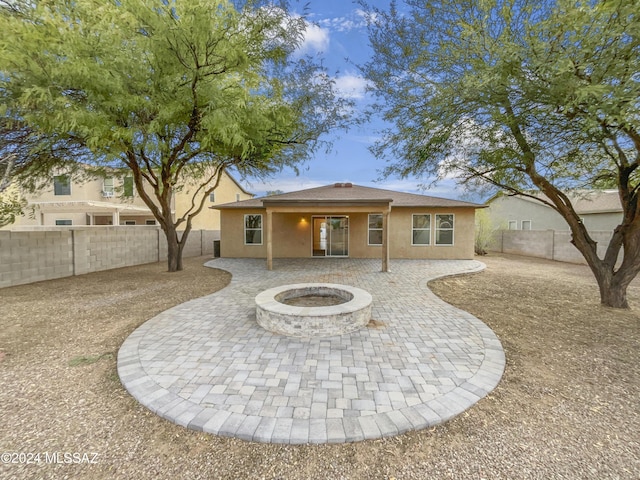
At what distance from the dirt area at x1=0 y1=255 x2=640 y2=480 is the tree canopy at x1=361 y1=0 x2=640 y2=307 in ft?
9.96

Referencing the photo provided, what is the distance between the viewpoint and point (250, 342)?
3957 millimetres

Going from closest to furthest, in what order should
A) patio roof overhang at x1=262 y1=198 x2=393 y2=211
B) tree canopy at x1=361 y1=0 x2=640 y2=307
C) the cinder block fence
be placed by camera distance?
tree canopy at x1=361 y1=0 x2=640 y2=307, the cinder block fence, patio roof overhang at x1=262 y1=198 x2=393 y2=211

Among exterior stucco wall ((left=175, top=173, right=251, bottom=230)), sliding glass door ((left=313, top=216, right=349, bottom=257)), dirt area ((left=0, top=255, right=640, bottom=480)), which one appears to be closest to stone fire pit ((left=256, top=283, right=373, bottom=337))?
dirt area ((left=0, top=255, right=640, bottom=480))

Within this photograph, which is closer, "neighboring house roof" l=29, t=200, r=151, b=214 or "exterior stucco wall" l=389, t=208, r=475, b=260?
"exterior stucco wall" l=389, t=208, r=475, b=260

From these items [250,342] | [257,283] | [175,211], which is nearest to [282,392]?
[250,342]

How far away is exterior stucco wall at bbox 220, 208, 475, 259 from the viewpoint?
40.9 feet

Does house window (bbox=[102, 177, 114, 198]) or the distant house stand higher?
house window (bbox=[102, 177, 114, 198])

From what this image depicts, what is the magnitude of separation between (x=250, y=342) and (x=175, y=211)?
16.3 meters

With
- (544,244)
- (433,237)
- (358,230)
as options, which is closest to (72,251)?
(358,230)

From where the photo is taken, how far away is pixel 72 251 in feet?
29.7

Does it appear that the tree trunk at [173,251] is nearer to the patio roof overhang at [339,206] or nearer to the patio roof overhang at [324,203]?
the patio roof overhang at [339,206]

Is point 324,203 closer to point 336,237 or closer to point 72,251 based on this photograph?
point 336,237

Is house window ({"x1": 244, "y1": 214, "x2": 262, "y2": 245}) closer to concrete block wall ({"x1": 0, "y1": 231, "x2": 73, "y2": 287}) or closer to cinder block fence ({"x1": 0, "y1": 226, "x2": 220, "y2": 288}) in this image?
cinder block fence ({"x1": 0, "y1": 226, "x2": 220, "y2": 288})

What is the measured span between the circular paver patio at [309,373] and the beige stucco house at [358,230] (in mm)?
7452
